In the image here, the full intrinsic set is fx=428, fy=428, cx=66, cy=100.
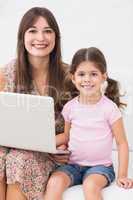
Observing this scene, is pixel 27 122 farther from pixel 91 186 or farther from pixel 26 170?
pixel 91 186

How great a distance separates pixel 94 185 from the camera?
1.43 meters

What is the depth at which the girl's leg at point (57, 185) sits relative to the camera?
144 cm

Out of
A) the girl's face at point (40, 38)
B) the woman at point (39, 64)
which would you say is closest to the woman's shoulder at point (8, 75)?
the woman at point (39, 64)

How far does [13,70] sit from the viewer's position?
1.80 metres

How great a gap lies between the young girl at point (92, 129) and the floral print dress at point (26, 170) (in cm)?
5

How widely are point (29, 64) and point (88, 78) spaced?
38cm

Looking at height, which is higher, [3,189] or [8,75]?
[8,75]

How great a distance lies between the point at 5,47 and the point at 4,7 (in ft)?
0.80

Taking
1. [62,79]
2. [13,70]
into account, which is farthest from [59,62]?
[13,70]

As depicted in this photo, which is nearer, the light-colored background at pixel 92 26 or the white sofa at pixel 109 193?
the white sofa at pixel 109 193

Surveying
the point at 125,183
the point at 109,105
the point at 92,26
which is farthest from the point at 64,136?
the point at 92,26

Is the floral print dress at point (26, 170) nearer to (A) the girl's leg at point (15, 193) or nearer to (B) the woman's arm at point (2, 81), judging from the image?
(A) the girl's leg at point (15, 193)

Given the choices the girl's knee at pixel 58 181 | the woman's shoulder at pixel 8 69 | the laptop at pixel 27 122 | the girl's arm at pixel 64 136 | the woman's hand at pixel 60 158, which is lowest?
the girl's knee at pixel 58 181

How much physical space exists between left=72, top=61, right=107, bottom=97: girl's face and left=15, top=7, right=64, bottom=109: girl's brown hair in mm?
195
